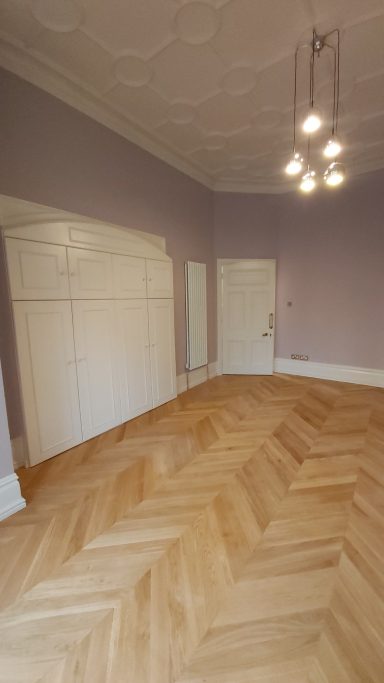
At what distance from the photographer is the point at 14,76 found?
7.58 ft

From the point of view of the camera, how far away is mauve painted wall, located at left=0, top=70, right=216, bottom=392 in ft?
7.68

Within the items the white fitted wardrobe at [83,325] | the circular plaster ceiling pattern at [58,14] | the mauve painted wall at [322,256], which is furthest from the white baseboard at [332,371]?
the circular plaster ceiling pattern at [58,14]

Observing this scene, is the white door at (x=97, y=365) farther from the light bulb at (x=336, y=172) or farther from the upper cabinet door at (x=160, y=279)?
the light bulb at (x=336, y=172)

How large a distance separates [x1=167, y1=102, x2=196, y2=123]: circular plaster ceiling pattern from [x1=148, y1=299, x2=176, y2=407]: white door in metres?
2.09

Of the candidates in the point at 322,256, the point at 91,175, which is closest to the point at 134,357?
the point at 91,175

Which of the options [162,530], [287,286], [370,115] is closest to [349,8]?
[370,115]

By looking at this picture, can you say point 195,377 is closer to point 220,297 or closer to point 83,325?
point 220,297

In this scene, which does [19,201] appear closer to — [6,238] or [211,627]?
[6,238]

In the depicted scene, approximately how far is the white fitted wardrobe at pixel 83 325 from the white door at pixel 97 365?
10 millimetres

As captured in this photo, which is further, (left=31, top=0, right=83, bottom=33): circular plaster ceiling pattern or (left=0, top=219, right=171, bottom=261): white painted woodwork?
(left=0, top=219, right=171, bottom=261): white painted woodwork

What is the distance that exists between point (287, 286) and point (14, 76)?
4436 mm

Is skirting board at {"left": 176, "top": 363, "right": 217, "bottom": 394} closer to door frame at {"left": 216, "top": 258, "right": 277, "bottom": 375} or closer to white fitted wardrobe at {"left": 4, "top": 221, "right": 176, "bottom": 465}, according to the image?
door frame at {"left": 216, "top": 258, "right": 277, "bottom": 375}

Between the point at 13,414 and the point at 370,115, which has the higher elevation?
the point at 370,115

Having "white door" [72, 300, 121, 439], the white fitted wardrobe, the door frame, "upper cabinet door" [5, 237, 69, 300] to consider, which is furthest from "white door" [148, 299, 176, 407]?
the door frame
